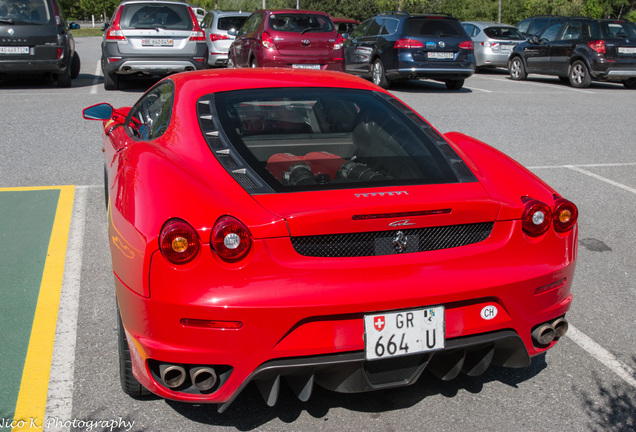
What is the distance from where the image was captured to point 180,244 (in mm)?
2617

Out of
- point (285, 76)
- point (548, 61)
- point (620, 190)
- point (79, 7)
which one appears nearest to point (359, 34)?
point (548, 61)

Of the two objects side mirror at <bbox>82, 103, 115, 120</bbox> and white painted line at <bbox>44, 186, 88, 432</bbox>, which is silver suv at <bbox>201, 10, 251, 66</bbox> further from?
side mirror at <bbox>82, 103, 115, 120</bbox>

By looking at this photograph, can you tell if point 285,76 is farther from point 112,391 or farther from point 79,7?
point 79,7

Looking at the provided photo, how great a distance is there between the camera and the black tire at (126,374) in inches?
118

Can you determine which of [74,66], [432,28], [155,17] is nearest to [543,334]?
[155,17]

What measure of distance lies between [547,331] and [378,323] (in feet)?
2.81

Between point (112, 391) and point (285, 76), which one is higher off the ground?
point (285, 76)

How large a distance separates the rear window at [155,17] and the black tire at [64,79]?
1616 mm

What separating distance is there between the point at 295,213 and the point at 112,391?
4.22 ft

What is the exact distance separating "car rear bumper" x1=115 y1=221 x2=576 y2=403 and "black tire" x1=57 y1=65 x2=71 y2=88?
11.9 meters

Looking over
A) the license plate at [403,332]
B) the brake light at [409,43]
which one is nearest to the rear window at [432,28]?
the brake light at [409,43]

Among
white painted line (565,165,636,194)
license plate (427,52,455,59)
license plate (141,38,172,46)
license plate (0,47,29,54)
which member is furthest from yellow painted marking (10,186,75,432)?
license plate (427,52,455,59)

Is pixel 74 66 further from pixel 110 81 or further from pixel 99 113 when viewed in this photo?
pixel 99 113

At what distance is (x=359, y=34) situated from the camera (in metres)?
17.2
